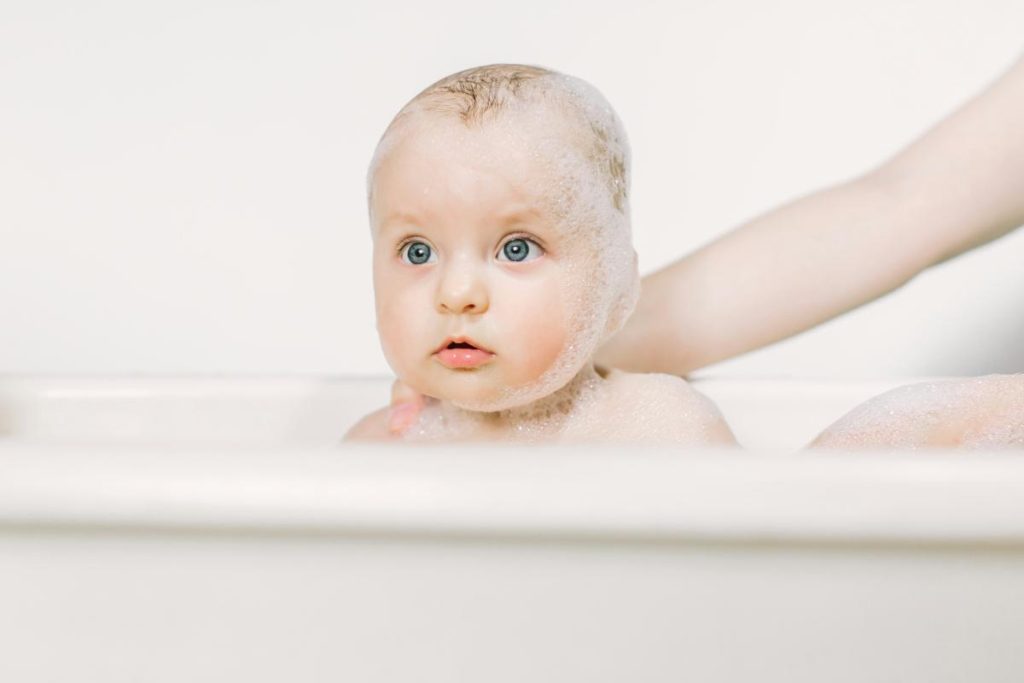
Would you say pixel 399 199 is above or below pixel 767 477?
above

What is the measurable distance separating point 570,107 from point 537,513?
367mm

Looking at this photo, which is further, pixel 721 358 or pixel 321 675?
pixel 721 358

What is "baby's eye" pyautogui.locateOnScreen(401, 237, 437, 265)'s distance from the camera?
0.87 metres

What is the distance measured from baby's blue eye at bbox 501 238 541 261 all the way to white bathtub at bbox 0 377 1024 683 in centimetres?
25

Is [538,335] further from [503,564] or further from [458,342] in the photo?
[503,564]

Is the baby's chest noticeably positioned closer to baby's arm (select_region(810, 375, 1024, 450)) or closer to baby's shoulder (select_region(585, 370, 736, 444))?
baby's shoulder (select_region(585, 370, 736, 444))

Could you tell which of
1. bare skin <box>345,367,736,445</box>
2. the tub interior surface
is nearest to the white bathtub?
bare skin <box>345,367,736,445</box>

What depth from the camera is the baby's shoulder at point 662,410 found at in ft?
3.16

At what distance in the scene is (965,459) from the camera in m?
0.61

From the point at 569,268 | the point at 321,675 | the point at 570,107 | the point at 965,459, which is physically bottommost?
the point at 321,675

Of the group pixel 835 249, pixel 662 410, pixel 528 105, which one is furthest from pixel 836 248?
pixel 528 105

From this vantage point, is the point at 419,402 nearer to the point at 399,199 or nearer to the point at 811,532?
the point at 399,199

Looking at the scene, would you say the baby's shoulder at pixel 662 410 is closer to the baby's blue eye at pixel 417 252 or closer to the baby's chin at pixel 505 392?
the baby's chin at pixel 505 392

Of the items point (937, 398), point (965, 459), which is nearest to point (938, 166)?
point (937, 398)
